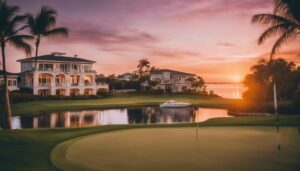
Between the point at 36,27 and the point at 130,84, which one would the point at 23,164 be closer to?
the point at 36,27

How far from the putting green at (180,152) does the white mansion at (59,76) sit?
59.6m

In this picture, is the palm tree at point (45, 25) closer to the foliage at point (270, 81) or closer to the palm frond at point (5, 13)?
the palm frond at point (5, 13)

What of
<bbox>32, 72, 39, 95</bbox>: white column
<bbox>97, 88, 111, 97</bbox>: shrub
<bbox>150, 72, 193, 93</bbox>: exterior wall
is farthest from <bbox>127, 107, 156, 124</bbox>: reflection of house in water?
<bbox>150, 72, 193, 93</bbox>: exterior wall

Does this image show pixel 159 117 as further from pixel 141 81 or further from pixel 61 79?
pixel 141 81

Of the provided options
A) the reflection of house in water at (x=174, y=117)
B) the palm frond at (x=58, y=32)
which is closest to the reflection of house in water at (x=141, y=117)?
the reflection of house in water at (x=174, y=117)

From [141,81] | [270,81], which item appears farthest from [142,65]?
[270,81]

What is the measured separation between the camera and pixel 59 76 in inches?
3002

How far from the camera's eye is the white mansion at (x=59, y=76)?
71.2m

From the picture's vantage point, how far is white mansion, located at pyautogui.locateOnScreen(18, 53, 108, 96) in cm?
7116

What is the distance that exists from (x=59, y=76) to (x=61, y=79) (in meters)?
0.91

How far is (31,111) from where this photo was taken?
46781 millimetres

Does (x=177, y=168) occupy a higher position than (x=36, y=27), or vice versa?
(x=36, y=27)

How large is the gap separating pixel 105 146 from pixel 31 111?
122ft

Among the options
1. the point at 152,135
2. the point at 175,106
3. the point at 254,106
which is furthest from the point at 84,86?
the point at 152,135
